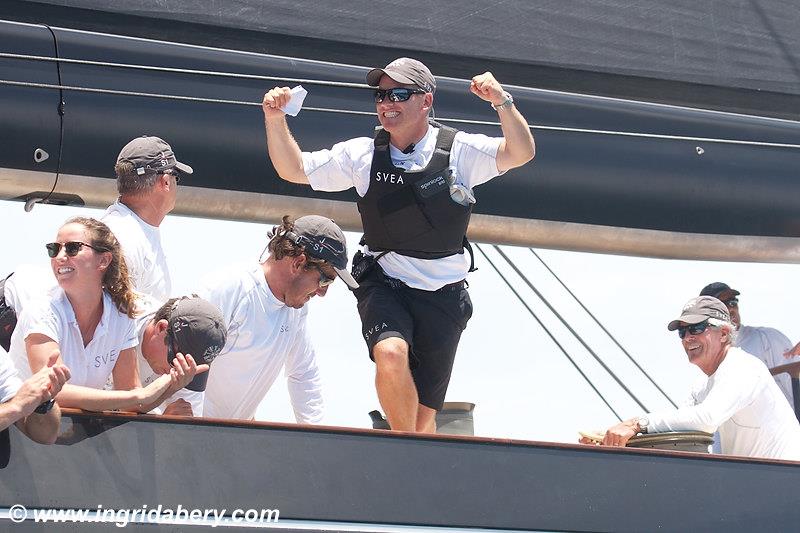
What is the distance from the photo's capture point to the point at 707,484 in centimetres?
315

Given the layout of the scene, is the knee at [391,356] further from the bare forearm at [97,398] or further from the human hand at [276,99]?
the bare forearm at [97,398]

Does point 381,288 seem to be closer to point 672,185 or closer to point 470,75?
point 470,75

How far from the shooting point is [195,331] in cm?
288

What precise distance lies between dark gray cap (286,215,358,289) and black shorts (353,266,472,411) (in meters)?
0.19

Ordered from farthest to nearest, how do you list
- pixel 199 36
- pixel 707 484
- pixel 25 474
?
pixel 199 36, pixel 707 484, pixel 25 474

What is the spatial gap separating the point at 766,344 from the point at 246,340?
211cm

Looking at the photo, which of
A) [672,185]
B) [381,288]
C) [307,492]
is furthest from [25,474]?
[672,185]

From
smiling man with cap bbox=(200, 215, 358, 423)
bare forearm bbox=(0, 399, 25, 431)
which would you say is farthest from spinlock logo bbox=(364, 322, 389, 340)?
bare forearm bbox=(0, 399, 25, 431)

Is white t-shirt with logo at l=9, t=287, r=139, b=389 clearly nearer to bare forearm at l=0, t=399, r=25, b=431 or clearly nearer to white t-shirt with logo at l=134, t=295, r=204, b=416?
white t-shirt with logo at l=134, t=295, r=204, b=416

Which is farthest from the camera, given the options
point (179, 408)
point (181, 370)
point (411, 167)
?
point (411, 167)

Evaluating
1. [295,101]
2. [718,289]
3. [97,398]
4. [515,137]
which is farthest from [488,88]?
[718,289]

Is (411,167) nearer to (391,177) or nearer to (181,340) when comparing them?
(391,177)

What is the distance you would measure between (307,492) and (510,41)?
1.70m

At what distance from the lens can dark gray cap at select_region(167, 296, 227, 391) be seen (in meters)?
2.88
